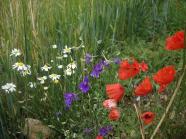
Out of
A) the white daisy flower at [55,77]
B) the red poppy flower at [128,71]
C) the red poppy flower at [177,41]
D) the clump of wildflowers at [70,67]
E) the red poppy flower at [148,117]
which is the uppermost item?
the red poppy flower at [177,41]

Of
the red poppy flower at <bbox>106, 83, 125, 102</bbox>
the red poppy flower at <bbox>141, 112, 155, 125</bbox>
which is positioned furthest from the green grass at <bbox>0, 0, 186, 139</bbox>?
the red poppy flower at <bbox>106, 83, 125, 102</bbox>

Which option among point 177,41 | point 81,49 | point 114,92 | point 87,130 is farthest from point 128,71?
point 81,49

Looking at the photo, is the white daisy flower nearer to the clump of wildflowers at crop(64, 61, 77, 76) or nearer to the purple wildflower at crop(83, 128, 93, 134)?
the clump of wildflowers at crop(64, 61, 77, 76)

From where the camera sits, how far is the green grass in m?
3.01

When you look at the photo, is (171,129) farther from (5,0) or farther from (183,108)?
(5,0)

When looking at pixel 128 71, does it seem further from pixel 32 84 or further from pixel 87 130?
pixel 32 84

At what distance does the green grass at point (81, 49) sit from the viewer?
119 inches

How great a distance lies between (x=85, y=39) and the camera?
3811mm

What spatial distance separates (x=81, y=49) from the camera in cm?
372

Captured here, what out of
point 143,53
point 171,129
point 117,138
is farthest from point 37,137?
point 143,53

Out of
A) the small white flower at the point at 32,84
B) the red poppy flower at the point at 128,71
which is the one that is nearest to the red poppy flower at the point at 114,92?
the red poppy flower at the point at 128,71

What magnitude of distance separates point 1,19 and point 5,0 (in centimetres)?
23

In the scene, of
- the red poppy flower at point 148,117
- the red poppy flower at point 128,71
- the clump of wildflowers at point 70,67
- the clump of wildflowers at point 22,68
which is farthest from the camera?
the clump of wildflowers at point 70,67

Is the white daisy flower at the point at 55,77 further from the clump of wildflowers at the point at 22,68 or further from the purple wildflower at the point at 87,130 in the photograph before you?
the purple wildflower at the point at 87,130
